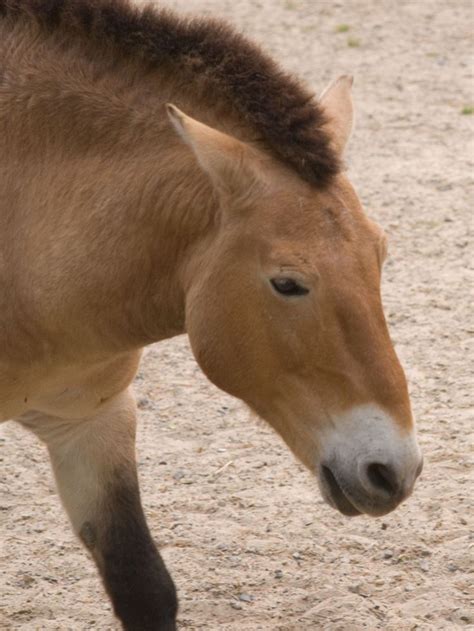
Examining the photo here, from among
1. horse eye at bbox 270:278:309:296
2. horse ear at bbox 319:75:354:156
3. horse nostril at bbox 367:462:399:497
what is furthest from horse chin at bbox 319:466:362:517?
horse ear at bbox 319:75:354:156

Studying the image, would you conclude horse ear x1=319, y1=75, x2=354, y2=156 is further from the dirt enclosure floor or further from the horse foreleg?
the horse foreleg

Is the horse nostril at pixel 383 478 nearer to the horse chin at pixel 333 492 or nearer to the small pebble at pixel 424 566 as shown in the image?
the horse chin at pixel 333 492

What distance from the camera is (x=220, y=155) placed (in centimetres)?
356

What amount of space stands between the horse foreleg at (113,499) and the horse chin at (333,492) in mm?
1167

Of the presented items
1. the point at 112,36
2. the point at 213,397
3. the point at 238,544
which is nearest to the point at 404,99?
the point at 213,397

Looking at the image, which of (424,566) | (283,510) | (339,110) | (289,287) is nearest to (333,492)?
(289,287)

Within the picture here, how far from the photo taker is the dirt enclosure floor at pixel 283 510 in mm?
4762

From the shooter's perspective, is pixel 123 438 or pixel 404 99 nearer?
pixel 123 438

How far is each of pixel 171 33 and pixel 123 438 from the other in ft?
4.92

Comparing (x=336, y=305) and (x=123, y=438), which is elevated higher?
(x=336, y=305)

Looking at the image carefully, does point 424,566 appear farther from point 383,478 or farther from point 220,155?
point 220,155

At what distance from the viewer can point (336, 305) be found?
3.49 meters

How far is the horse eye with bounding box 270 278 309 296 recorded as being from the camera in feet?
11.6

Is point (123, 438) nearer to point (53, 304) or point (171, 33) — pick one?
point (53, 304)
